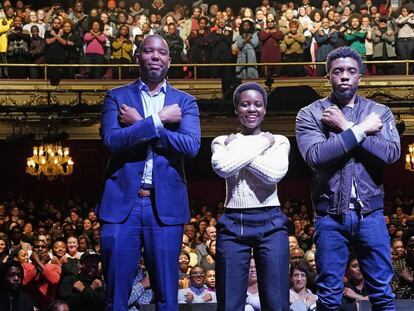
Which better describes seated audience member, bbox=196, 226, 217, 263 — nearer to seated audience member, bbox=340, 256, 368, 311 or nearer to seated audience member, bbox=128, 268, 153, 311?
seated audience member, bbox=340, 256, 368, 311

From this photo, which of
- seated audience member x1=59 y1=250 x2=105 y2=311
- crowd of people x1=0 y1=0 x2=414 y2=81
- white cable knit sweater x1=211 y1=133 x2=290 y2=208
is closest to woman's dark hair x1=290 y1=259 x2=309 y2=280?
seated audience member x1=59 y1=250 x2=105 y2=311

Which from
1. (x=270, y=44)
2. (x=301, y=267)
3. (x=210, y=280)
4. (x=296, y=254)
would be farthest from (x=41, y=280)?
(x=270, y=44)

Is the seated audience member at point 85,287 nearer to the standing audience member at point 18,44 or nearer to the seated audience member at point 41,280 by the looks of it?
the seated audience member at point 41,280

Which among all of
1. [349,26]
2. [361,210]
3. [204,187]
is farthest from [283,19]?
[361,210]

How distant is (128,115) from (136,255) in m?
0.67

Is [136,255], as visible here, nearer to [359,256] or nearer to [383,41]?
[359,256]

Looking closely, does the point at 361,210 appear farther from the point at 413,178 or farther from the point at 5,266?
the point at 413,178

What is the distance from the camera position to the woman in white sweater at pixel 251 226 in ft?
15.0

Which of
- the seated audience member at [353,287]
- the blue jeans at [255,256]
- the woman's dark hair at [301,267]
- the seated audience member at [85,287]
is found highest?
the blue jeans at [255,256]

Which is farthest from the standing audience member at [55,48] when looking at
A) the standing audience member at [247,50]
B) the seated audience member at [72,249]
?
the seated audience member at [72,249]

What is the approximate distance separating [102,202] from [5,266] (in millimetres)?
3343

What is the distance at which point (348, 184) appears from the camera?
445 centimetres

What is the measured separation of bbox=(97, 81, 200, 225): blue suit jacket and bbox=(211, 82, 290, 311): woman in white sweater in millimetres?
202

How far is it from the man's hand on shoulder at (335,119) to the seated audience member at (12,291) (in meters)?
3.62
